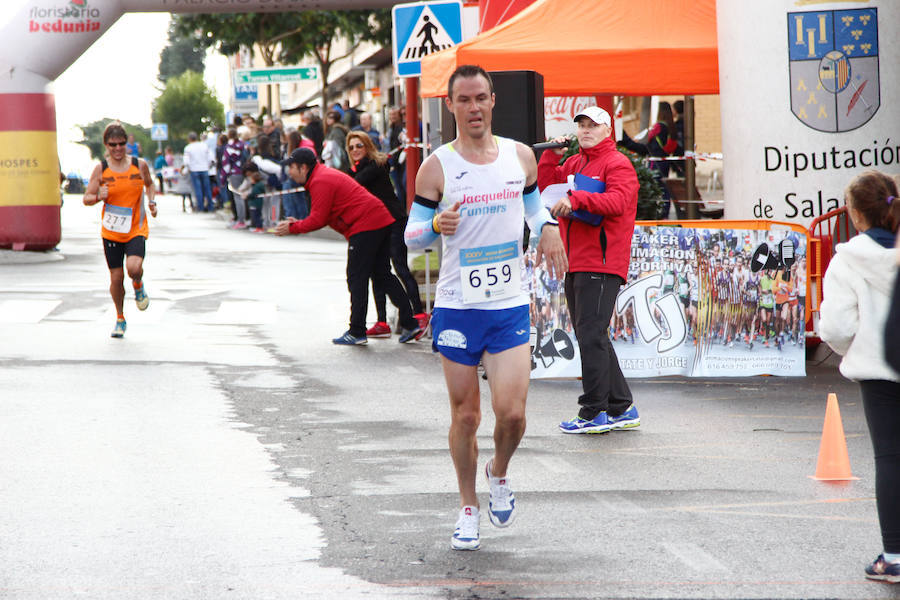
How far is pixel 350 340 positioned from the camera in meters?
13.3

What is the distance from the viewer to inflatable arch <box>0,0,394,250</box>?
21016mm

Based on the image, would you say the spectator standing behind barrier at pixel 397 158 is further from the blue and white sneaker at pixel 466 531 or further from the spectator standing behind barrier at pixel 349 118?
the blue and white sneaker at pixel 466 531

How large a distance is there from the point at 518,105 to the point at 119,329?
478 cm

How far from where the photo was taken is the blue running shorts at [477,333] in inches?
232

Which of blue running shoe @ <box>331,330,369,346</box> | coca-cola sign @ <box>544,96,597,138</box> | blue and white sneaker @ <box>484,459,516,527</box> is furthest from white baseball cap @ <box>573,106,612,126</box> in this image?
coca-cola sign @ <box>544,96,597,138</box>

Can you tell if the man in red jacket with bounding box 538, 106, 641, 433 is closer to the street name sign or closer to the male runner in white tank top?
the male runner in white tank top

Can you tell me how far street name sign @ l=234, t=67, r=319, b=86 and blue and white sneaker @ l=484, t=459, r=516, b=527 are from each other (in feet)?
102

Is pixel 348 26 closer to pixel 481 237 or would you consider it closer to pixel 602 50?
pixel 602 50

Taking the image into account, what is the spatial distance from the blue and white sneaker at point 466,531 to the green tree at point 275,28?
109 ft

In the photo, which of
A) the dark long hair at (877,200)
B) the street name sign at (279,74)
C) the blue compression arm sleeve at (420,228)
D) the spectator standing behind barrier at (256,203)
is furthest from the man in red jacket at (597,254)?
the street name sign at (279,74)

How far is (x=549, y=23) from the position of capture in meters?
14.0

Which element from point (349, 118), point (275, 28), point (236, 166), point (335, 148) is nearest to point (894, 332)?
point (335, 148)

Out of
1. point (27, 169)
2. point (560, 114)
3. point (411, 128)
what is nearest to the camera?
point (411, 128)

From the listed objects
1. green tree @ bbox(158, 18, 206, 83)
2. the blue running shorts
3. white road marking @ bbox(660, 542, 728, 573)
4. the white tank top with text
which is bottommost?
white road marking @ bbox(660, 542, 728, 573)
